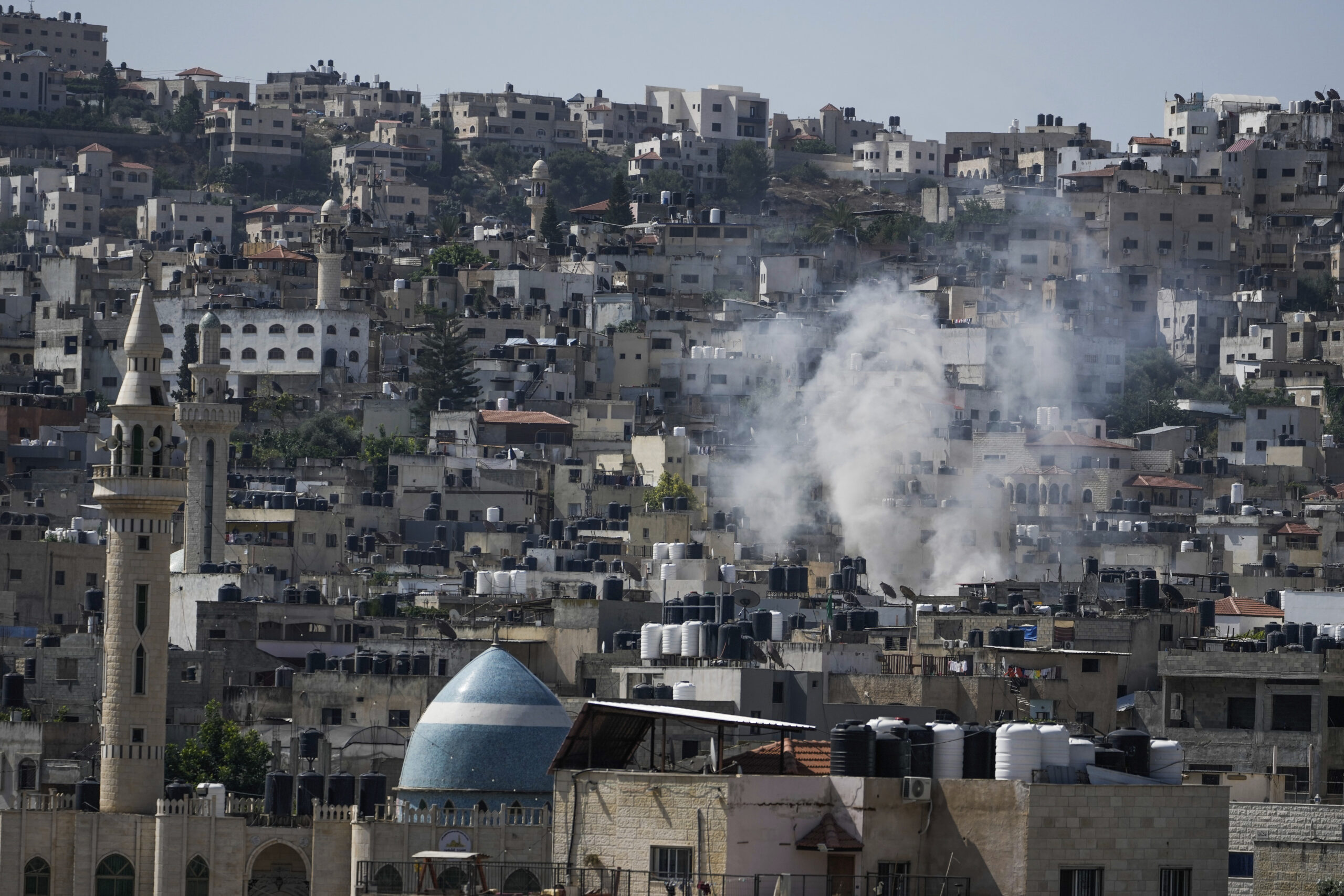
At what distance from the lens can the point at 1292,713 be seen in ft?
152

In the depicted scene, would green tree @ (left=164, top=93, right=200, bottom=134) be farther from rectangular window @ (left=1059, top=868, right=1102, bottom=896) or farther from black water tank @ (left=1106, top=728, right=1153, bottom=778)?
rectangular window @ (left=1059, top=868, right=1102, bottom=896)

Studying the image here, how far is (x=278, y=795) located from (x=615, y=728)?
899 inches

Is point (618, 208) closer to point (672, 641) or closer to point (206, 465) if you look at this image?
point (206, 465)

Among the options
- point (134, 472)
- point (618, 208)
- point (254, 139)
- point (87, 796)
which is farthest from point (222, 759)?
point (254, 139)

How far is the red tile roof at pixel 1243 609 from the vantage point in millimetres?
68500

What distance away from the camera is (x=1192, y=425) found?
112750 mm

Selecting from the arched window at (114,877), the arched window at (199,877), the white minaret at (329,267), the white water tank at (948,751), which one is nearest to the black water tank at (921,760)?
the white water tank at (948,751)

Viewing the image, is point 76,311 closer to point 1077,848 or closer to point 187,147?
point 187,147

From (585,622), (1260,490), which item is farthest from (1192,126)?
(585,622)

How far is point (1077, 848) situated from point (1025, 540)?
69451 mm

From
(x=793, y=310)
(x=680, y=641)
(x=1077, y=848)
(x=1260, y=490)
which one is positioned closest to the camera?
(x=1077, y=848)

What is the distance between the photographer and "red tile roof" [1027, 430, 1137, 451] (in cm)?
10200

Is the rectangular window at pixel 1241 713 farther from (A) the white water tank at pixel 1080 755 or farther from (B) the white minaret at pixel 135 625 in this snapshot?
(A) the white water tank at pixel 1080 755

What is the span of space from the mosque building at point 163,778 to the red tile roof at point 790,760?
17858 millimetres
